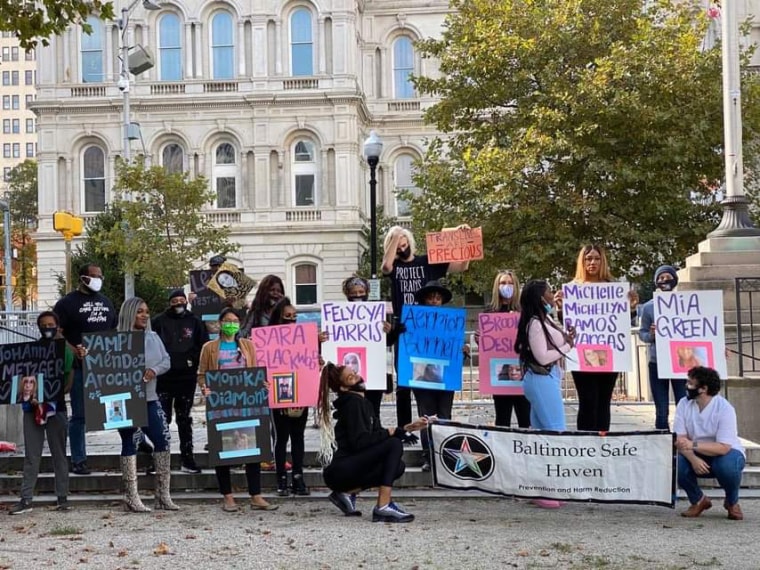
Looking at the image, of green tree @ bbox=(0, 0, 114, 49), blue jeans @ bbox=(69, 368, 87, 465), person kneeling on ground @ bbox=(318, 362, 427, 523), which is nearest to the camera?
person kneeling on ground @ bbox=(318, 362, 427, 523)

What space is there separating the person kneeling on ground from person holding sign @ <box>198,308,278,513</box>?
0.91m

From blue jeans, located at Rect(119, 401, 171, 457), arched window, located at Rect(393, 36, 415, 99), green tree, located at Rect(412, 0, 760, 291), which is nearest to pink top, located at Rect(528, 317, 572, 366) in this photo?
blue jeans, located at Rect(119, 401, 171, 457)

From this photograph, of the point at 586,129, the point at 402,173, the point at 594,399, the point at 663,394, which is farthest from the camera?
the point at 402,173

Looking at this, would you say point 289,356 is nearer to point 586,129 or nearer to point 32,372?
point 32,372

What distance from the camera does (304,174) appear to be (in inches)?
1762

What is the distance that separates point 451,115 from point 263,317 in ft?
57.5

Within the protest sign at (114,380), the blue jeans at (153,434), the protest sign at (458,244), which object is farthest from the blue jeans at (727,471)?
the protest sign at (114,380)

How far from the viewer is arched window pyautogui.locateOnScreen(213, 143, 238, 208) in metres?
44.9

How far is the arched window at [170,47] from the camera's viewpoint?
1763 inches

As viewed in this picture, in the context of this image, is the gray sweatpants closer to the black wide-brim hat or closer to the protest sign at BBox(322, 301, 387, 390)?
the protest sign at BBox(322, 301, 387, 390)

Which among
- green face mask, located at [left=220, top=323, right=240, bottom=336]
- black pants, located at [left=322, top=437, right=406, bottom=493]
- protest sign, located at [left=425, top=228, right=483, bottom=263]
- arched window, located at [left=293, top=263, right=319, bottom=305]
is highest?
arched window, located at [left=293, top=263, right=319, bottom=305]

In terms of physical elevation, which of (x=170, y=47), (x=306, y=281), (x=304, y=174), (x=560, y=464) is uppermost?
(x=170, y=47)

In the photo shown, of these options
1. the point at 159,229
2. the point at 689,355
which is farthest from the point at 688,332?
the point at 159,229

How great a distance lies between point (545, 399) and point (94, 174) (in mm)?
38562
